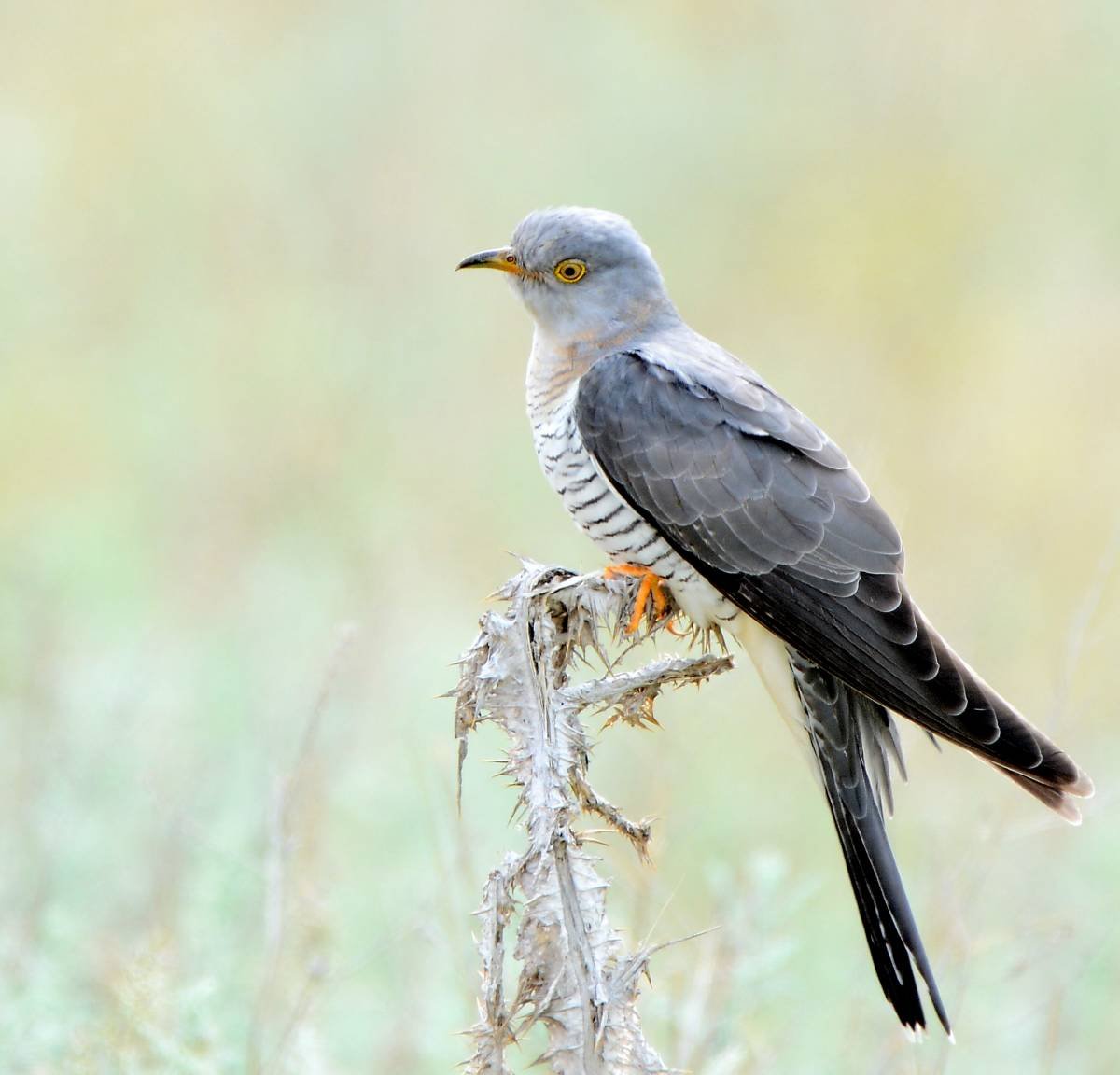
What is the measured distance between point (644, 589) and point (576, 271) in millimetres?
1026

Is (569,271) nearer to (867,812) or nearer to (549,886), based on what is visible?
(867,812)

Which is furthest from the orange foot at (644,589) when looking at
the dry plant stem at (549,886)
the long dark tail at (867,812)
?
the dry plant stem at (549,886)

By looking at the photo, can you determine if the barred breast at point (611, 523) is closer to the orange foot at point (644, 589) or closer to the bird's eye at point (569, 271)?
the orange foot at point (644, 589)

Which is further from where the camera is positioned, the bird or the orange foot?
the orange foot

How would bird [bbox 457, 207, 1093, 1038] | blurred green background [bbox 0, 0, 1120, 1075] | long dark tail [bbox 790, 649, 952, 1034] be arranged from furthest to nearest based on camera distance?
blurred green background [bbox 0, 0, 1120, 1075] → bird [bbox 457, 207, 1093, 1038] → long dark tail [bbox 790, 649, 952, 1034]

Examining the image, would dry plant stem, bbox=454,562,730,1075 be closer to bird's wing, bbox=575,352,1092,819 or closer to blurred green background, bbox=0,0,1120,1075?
blurred green background, bbox=0,0,1120,1075

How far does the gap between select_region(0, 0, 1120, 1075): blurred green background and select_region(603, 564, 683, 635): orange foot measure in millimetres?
517

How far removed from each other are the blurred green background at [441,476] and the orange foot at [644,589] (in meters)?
0.52

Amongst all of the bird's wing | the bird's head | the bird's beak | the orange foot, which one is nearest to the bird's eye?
the bird's head

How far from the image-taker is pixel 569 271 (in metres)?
4.33

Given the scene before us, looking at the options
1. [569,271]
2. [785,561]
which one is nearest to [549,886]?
[785,561]

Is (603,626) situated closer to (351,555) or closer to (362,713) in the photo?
(362,713)

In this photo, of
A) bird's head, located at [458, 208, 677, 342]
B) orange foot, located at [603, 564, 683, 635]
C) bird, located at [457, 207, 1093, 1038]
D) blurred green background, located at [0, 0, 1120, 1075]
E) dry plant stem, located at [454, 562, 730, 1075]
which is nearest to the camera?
dry plant stem, located at [454, 562, 730, 1075]

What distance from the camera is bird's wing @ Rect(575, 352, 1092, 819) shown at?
11.4 ft
